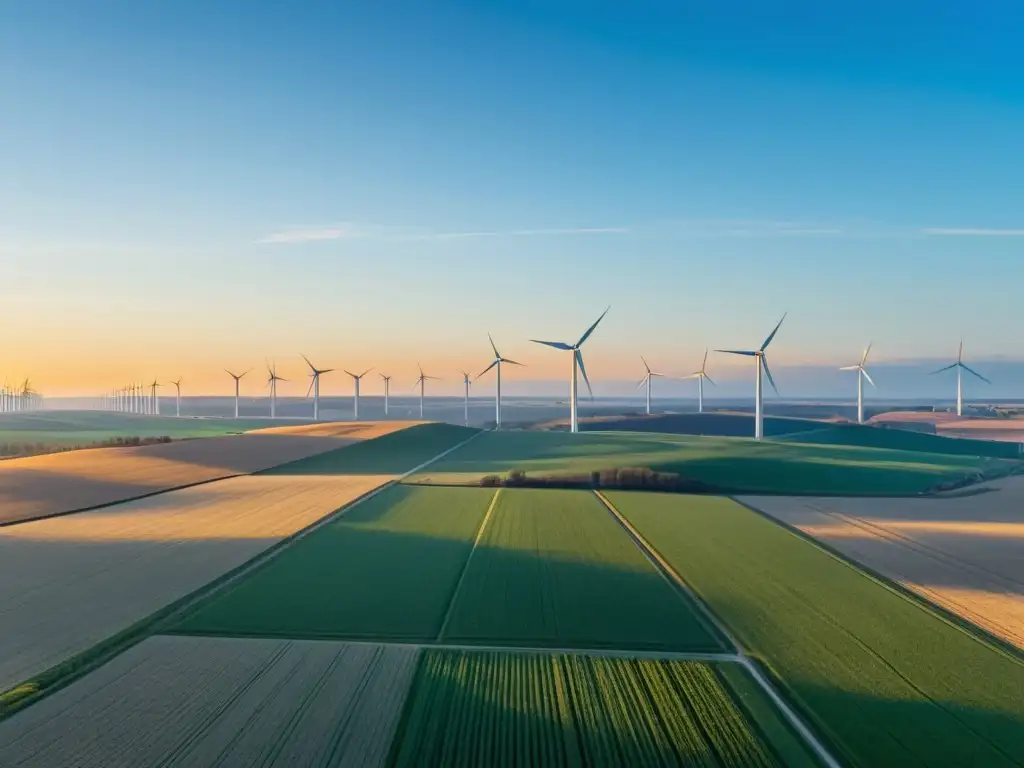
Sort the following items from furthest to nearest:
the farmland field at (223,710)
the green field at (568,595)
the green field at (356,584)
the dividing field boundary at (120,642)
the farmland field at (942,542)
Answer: the farmland field at (942,542) → the green field at (356,584) → the green field at (568,595) → the dividing field boundary at (120,642) → the farmland field at (223,710)

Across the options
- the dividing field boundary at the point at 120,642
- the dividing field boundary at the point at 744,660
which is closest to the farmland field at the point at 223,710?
the dividing field boundary at the point at 120,642

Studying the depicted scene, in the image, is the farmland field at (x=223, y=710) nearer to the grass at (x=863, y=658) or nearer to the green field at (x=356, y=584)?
the green field at (x=356, y=584)

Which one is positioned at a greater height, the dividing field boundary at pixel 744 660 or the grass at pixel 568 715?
the grass at pixel 568 715

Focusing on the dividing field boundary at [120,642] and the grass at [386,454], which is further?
the grass at [386,454]

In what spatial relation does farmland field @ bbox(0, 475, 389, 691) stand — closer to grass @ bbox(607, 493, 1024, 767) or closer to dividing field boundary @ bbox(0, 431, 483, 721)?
dividing field boundary @ bbox(0, 431, 483, 721)

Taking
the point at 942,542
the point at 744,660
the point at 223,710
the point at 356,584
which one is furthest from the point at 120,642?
the point at 942,542

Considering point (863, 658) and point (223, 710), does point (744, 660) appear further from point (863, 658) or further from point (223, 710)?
point (223, 710)

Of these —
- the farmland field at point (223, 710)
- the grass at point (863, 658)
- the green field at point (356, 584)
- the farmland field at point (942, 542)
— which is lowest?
the farmland field at point (942, 542)

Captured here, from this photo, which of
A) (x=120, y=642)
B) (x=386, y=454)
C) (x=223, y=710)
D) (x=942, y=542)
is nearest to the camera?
(x=223, y=710)
